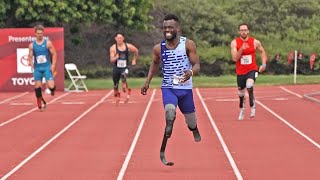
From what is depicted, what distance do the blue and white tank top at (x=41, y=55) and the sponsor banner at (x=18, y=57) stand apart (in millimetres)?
8388

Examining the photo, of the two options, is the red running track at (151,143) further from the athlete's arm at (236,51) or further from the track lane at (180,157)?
the athlete's arm at (236,51)

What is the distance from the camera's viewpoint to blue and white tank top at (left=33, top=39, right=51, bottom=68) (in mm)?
18047

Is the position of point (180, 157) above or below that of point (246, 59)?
below

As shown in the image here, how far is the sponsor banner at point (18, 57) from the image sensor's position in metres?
26.7

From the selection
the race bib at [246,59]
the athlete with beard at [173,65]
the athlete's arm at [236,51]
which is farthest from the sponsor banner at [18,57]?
the athlete with beard at [173,65]

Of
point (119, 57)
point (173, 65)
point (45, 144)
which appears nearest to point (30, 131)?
point (45, 144)

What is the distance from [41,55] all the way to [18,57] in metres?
8.78

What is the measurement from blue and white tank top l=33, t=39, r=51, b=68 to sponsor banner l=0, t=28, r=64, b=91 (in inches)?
330

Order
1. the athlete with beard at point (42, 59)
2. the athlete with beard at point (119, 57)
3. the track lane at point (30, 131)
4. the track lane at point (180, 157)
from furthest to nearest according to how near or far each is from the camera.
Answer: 1. the athlete with beard at point (119, 57)
2. the athlete with beard at point (42, 59)
3. the track lane at point (30, 131)
4. the track lane at point (180, 157)

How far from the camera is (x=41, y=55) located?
1819cm

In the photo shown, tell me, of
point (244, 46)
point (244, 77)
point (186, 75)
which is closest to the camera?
point (186, 75)

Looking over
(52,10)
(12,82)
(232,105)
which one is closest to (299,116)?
(232,105)

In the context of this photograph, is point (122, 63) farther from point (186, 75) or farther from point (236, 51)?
point (186, 75)

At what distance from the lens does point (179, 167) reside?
996 centimetres
